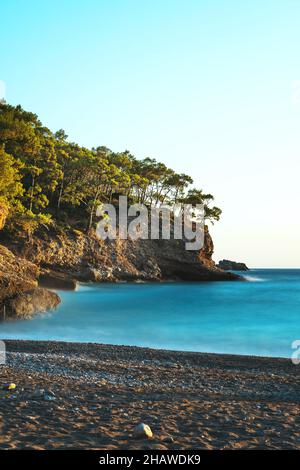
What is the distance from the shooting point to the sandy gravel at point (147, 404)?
660cm

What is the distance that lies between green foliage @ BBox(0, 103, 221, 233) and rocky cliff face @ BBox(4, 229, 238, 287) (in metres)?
→ 2.67

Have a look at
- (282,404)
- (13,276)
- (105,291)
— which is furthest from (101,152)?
(282,404)

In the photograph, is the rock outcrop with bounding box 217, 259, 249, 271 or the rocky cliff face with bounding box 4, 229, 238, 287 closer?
the rocky cliff face with bounding box 4, 229, 238, 287

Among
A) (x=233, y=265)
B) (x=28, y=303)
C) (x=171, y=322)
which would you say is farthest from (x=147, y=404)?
(x=233, y=265)

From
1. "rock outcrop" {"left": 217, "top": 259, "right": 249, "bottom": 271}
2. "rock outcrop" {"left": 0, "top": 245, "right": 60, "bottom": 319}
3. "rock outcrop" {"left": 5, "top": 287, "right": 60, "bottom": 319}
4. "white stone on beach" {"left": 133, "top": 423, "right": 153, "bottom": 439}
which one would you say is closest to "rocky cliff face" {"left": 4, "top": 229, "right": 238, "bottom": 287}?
"rock outcrop" {"left": 0, "top": 245, "right": 60, "bottom": 319}

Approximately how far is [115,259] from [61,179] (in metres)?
13.9

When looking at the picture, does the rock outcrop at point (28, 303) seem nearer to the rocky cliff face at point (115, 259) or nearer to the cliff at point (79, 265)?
the cliff at point (79, 265)

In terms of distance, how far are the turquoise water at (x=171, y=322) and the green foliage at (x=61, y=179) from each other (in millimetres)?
12570

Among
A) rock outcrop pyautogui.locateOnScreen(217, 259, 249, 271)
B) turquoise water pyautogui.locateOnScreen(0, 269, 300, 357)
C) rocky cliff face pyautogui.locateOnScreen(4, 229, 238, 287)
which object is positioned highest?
rocky cliff face pyautogui.locateOnScreen(4, 229, 238, 287)

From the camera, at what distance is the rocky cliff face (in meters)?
53.4

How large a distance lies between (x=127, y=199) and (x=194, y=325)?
153ft

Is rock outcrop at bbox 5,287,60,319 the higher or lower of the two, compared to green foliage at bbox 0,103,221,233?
lower

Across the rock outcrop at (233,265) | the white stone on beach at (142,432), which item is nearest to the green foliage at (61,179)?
the white stone on beach at (142,432)

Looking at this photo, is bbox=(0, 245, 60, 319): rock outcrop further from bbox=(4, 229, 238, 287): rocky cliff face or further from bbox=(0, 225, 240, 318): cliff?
bbox=(4, 229, 238, 287): rocky cliff face
